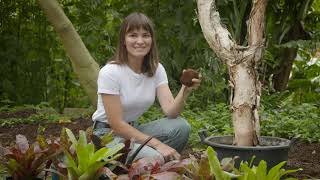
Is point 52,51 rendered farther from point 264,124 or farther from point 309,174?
point 309,174

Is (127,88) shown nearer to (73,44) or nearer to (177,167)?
(177,167)

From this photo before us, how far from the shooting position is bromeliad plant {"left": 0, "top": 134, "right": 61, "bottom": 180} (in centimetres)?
213

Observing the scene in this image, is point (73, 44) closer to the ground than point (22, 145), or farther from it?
farther from it

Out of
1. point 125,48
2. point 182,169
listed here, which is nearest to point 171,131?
point 125,48

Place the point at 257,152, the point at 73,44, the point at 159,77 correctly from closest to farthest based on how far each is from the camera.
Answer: the point at 257,152 < the point at 159,77 < the point at 73,44

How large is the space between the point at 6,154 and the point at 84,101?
542 centimetres

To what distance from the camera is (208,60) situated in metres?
5.73

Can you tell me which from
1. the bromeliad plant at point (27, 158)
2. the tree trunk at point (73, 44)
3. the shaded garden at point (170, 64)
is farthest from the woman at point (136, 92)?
the tree trunk at point (73, 44)

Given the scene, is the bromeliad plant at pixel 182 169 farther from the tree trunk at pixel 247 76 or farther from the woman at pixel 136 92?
the tree trunk at pixel 247 76

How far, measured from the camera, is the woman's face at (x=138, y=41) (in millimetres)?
2857

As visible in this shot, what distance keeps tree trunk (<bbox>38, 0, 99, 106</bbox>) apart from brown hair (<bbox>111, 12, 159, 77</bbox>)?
2.01m

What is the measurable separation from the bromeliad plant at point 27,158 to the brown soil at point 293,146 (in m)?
0.71

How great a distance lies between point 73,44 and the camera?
494 centimetres

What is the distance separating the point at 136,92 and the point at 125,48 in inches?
10.3
